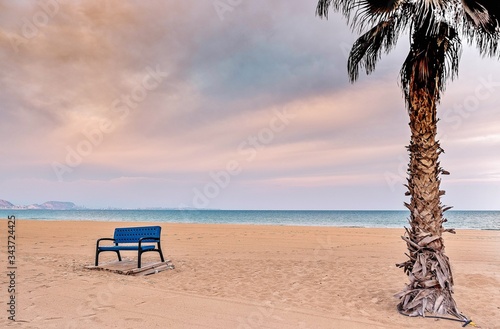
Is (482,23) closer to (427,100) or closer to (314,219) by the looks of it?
(427,100)

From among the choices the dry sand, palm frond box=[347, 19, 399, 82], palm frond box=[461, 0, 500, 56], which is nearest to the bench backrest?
the dry sand

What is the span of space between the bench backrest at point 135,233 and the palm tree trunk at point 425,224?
5702mm

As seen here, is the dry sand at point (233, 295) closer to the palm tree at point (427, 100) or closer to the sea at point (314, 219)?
the palm tree at point (427, 100)

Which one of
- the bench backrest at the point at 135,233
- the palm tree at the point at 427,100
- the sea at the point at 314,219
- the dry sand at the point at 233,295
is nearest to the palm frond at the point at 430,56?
the palm tree at the point at 427,100

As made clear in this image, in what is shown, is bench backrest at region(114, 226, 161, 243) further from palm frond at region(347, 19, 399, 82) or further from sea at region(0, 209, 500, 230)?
sea at region(0, 209, 500, 230)

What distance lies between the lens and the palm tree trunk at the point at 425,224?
17.7 ft

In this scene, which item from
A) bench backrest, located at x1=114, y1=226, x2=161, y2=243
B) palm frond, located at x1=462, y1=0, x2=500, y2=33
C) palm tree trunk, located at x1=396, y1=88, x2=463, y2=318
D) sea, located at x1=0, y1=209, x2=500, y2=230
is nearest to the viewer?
palm frond, located at x1=462, y1=0, x2=500, y2=33

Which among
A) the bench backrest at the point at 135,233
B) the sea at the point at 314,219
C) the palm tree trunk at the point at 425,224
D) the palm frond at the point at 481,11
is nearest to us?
the palm frond at the point at 481,11

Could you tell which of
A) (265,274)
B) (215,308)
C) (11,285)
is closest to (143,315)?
(215,308)

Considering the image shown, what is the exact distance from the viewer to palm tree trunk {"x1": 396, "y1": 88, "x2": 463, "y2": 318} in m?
5.39

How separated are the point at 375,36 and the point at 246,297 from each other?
4792mm

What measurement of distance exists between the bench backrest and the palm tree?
5.70 metres

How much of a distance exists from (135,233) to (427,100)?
7.10 meters

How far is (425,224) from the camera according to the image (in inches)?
215
